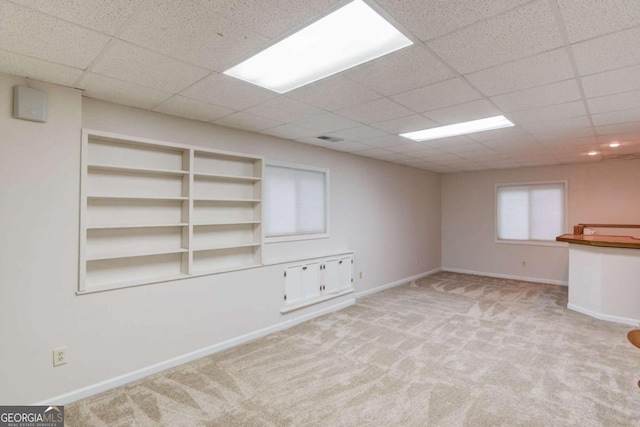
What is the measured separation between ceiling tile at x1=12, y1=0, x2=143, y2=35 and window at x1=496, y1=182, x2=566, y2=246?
7338mm

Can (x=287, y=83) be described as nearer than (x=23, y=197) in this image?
No

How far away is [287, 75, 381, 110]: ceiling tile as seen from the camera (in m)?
2.39

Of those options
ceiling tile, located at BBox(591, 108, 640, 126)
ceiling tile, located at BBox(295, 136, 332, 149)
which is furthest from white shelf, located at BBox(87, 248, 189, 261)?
ceiling tile, located at BBox(591, 108, 640, 126)

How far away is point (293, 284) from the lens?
4172mm

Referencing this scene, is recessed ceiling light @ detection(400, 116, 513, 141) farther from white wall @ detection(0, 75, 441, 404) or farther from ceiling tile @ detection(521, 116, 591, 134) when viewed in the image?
white wall @ detection(0, 75, 441, 404)

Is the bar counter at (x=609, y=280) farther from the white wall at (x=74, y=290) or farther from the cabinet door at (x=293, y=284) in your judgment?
the white wall at (x=74, y=290)

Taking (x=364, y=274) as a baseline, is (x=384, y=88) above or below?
above

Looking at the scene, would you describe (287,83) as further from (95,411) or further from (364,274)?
(364,274)

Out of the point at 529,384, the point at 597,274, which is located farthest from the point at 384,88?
the point at 597,274

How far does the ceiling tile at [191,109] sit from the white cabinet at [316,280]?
6.54 feet

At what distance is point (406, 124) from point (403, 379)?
253 cm

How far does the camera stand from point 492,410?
7.64ft

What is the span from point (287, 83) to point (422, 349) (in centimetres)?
292

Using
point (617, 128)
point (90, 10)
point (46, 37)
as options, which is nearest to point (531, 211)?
point (617, 128)
